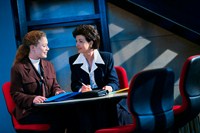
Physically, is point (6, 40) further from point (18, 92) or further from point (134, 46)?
point (134, 46)

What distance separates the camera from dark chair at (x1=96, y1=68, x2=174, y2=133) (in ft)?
7.32

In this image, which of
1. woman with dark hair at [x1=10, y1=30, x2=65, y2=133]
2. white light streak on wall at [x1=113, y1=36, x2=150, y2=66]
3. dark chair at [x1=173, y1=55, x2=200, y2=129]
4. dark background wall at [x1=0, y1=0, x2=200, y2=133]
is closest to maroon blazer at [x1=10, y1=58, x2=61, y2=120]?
woman with dark hair at [x1=10, y1=30, x2=65, y2=133]

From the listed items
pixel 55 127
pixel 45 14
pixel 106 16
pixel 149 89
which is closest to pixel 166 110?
pixel 149 89

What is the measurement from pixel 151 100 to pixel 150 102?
17 millimetres

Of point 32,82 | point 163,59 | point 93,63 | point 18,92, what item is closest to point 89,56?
point 93,63

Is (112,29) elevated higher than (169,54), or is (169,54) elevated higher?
(112,29)

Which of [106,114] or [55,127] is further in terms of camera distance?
[55,127]

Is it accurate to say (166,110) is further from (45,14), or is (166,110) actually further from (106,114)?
(45,14)

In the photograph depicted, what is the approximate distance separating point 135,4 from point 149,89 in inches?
89.6

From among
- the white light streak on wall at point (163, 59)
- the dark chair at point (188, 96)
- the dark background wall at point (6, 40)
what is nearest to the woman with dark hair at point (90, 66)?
the dark chair at point (188, 96)

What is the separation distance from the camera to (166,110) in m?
2.36

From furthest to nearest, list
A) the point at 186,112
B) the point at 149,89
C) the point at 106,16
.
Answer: the point at 106,16 → the point at 186,112 → the point at 149,89

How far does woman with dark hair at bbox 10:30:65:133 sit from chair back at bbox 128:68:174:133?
0.91m

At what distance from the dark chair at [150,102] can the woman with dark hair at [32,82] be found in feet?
2.53
